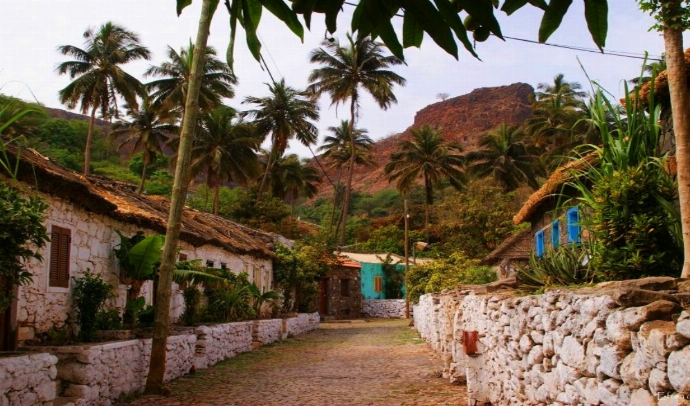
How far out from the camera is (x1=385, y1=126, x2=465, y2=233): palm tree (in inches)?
2016

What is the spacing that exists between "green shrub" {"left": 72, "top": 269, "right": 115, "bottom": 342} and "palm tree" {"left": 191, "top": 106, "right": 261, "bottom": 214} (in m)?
32.6

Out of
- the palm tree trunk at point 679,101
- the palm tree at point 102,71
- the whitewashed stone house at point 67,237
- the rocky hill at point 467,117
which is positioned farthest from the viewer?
the rocky hill at point 467,117

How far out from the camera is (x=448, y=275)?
90.0 ft

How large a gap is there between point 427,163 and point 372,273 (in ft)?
38.3

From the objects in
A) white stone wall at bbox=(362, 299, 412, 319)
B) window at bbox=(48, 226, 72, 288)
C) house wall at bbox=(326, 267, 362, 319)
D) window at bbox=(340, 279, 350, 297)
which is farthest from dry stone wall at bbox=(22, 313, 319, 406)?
white stone wall at bbox=(362, 299, 412, 319)

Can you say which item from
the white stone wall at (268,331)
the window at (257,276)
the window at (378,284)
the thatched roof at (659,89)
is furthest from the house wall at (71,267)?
the window at (378,284)

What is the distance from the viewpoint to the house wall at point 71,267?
30.8 ft

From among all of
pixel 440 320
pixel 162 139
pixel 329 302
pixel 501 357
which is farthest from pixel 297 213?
pixel 501 357

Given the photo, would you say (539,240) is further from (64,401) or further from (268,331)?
(64,401)

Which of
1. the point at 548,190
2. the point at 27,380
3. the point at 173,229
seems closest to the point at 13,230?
the point at 27,380

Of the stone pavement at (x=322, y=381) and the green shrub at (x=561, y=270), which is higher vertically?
the green shrub at (x=561, y=270)

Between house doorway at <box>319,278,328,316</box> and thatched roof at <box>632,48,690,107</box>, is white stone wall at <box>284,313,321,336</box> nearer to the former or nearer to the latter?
house doorway at <box>319,278,328,316</box>

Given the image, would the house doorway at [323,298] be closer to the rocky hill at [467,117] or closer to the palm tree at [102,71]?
the palm tree at [102,71]

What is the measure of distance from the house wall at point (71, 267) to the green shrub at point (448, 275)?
456 inches
